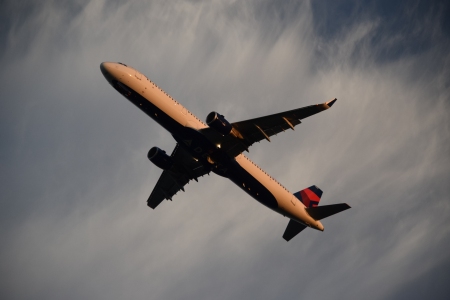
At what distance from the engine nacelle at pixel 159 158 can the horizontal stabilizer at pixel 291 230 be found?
16.2 m

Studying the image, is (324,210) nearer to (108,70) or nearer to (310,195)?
(310,195)

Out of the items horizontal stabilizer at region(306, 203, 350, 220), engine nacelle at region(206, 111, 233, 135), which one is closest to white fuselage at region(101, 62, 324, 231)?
engine nacelle at region(206, 111, 233, 135)

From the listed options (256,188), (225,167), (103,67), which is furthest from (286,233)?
(103,67)

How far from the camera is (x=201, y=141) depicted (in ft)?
146

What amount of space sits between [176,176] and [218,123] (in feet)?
47.5

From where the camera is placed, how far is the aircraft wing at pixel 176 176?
52.3 m

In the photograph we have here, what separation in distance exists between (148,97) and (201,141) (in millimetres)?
6657

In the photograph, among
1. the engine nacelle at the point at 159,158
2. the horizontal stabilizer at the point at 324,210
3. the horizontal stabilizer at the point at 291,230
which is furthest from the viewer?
the horizontal stabilizer at the point at 291,230

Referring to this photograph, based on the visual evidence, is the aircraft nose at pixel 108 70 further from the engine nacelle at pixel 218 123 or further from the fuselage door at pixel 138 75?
the engine nacelle at pixel 218 123

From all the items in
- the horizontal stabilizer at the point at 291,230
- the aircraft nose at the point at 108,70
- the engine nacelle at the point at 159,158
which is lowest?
the horizontal stabilizer at the point at 291,230

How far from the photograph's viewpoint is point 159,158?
50.1 metres

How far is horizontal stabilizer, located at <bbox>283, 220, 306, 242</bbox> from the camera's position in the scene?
54.3m

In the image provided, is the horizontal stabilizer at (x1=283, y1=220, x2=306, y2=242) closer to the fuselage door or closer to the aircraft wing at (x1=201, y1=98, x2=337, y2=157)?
the aircraft wing at (x1=201, y1=98, x2=337, y2=157)

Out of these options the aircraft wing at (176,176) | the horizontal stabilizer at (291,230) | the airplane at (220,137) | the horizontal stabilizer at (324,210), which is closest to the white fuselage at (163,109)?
the airplane at (220,137)
